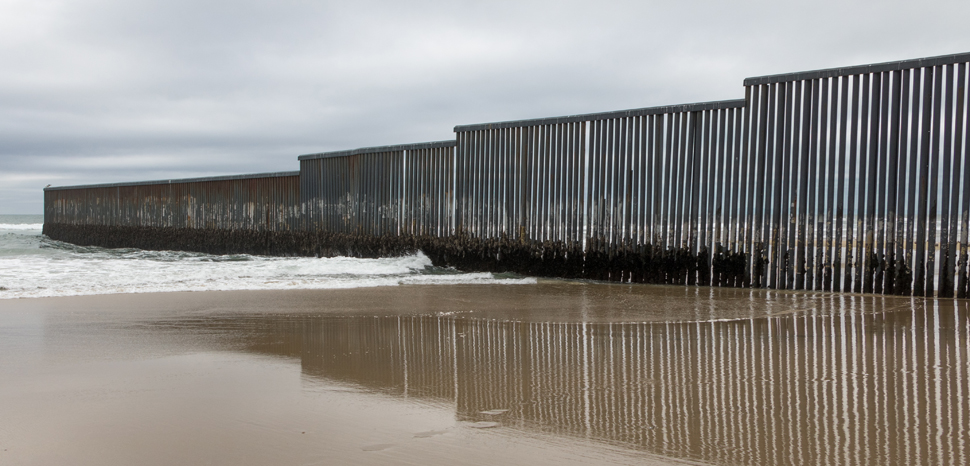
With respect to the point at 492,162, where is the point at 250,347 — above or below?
below

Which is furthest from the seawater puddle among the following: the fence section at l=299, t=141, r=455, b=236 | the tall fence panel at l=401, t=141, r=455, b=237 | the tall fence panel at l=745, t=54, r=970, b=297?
the fence section at l=299, t=141, r=455, b=236

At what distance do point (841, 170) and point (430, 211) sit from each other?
7697 mm

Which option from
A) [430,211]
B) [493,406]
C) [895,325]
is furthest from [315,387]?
[430,211]

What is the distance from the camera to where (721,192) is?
9.99m

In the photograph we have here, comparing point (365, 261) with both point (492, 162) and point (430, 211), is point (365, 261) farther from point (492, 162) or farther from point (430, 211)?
point (492, 162)

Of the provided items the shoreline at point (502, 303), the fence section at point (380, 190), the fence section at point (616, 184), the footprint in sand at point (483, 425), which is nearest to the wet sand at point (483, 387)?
the footprint in sand at point (483, 425)

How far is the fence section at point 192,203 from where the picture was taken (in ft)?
62.6

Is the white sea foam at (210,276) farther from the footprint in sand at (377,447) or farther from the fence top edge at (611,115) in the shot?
the footprint in sand at (377,447)

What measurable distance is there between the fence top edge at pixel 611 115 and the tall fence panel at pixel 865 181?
18.1 inches

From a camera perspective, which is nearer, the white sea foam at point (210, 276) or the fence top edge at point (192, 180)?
the white sea foam at point (210, 276)

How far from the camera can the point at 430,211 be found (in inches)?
554

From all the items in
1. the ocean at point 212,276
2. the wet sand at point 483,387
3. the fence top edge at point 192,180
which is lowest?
the wet sand at point 483,387

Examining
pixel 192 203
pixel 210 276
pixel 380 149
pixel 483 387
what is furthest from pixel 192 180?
pixel 483 387

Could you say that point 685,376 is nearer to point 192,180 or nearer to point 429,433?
point 429,433
